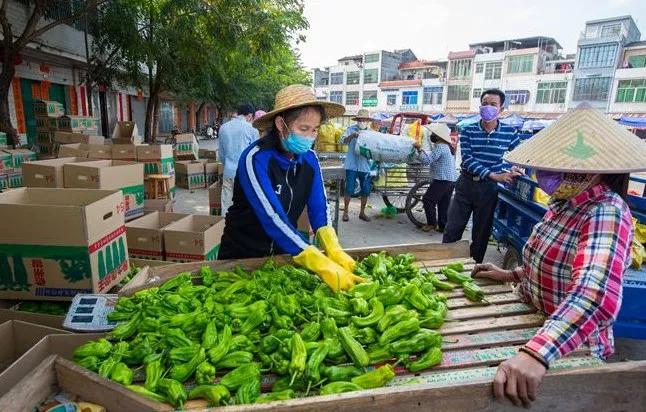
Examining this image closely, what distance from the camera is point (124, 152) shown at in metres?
8.25

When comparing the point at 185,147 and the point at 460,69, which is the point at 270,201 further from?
the point at 460,69

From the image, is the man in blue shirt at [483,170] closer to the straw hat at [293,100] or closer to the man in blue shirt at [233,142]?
the straw hat at [293,100]

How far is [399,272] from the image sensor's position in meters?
2.52

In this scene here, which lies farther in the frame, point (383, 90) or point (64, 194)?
point (383, 90)

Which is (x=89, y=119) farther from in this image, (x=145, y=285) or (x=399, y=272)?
(x=399, y=272)

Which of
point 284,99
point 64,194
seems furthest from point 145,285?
point 64,194

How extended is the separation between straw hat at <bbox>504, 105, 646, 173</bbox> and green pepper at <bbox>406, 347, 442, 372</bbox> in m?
0.90

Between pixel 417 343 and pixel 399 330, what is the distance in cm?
10

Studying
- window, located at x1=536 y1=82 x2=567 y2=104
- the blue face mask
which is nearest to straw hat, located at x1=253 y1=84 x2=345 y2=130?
the blue face mask

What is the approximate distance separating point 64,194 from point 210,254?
4.92 feet

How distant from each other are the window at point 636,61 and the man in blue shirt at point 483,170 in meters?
41.5

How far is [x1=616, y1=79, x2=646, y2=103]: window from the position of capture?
3434 cm

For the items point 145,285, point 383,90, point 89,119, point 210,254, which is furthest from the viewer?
point 383,90

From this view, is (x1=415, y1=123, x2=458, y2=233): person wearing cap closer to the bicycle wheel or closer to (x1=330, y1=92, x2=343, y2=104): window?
the bicycle wheel
